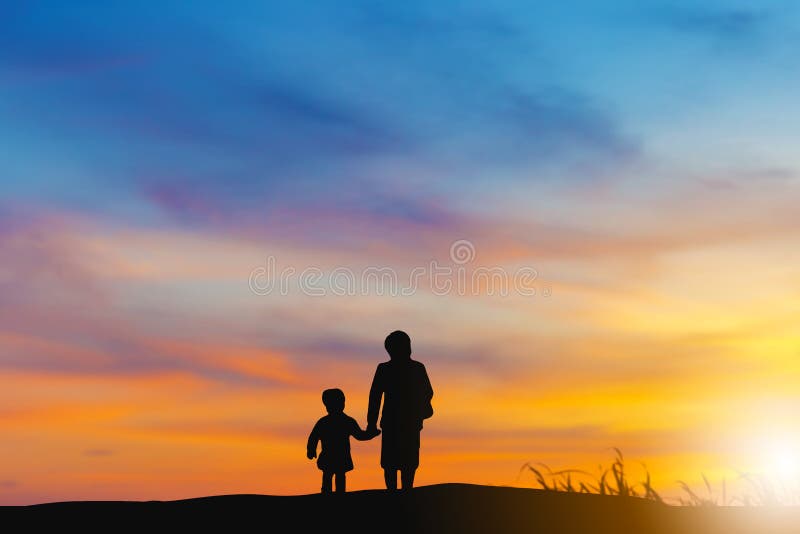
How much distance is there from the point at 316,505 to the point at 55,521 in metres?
3.15

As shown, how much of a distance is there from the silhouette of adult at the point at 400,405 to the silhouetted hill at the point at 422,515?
0.85 metres

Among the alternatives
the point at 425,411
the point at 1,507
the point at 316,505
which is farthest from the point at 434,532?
the point at 1,507

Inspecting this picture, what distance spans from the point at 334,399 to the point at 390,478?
1725mm

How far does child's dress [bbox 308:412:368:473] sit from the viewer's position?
1666 centimetres

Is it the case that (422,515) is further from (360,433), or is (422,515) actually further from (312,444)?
(312,444)

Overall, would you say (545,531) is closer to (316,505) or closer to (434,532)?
(434,532)

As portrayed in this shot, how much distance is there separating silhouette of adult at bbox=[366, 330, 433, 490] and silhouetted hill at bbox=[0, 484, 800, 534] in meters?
0.85

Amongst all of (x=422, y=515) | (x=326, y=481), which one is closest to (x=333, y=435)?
(x=326, y=481)

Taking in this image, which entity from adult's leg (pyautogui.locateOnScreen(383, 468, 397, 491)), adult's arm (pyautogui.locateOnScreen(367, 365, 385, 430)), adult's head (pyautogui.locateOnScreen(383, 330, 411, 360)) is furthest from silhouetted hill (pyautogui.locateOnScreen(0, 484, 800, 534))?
adult's head (pyautogui.locateOnScreen(383, 330, 411, 360))

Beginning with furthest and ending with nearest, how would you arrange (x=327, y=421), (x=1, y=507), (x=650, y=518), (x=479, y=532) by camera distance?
(x=327, y=421)
(x=1, y=507)
(x=650, y=518)
(x=479, y=532)

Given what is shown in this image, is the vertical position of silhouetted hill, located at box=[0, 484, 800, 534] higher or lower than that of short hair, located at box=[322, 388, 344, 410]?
lower

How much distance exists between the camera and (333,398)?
16625 mm

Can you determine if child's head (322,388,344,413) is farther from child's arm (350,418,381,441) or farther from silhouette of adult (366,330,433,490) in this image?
silhouette of adult (366,330,433,490)

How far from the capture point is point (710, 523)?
1377cm
